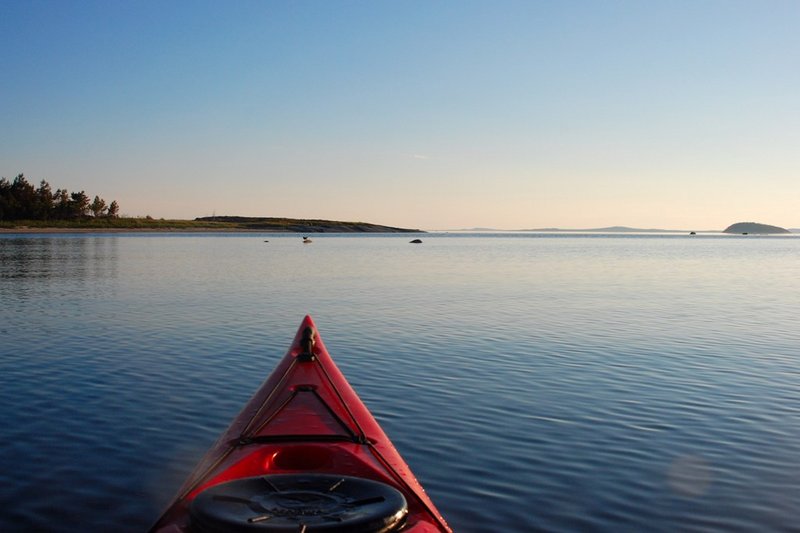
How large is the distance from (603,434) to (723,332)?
41.5 ft

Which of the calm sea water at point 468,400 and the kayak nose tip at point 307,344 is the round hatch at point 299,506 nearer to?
the calm sea water at point 468,400

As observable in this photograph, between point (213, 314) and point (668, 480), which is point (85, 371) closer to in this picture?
point (213, 314)

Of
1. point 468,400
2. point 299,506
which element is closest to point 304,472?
point 299,506

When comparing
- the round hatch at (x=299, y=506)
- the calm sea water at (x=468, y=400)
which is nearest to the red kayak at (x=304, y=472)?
the round hatch at (x=299, y=506)

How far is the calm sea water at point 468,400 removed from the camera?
8164 mm

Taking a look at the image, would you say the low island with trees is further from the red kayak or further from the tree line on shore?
the red kayak

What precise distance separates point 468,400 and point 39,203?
146 m

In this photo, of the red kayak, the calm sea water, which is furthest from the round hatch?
the calm sea water

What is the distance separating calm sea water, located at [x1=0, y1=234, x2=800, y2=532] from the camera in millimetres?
8164

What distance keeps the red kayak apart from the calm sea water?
4.42 ft

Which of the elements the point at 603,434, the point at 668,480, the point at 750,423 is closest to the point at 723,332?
the point at 750,423

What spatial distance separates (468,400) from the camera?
12672mm

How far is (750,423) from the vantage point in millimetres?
11336

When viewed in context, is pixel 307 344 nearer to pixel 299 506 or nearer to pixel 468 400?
pixel 468 400
